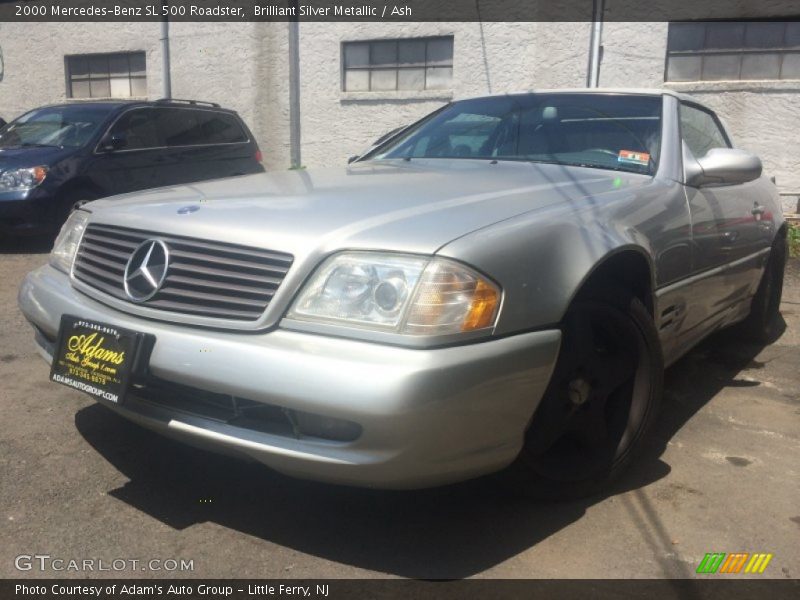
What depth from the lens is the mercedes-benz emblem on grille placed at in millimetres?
2488

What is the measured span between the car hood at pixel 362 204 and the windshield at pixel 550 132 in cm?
20

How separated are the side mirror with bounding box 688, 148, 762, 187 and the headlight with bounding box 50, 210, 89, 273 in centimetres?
244

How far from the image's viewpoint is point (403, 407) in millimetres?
2082

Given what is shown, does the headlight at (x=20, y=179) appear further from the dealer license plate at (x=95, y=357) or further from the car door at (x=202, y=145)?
the dealer license plate at (x=95, y=357)

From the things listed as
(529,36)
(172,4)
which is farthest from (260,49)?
(529,36)

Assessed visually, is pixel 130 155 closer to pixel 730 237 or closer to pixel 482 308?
pixel 730 237

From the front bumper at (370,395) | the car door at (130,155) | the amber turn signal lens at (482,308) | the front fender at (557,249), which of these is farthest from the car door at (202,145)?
the amber turn signal lens at (482,308)

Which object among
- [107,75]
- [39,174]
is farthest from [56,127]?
[107,75]

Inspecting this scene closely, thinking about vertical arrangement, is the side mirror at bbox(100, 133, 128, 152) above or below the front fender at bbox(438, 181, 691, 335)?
below

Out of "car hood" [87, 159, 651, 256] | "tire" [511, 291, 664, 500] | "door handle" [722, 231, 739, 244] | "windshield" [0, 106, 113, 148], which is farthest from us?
"windshield" [0, 106, 113, 148]

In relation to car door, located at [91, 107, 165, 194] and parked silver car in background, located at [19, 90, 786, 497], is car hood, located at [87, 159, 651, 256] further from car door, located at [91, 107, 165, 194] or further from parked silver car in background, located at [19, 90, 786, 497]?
car door, located at [91, 107, 165, 194]

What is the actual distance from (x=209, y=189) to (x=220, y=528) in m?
1.23

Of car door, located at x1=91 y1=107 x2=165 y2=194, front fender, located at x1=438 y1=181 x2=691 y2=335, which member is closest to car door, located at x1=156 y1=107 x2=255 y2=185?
car door, located at x1=91 y1=107 x2=165 y2=194

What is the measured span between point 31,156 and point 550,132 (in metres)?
5.35
